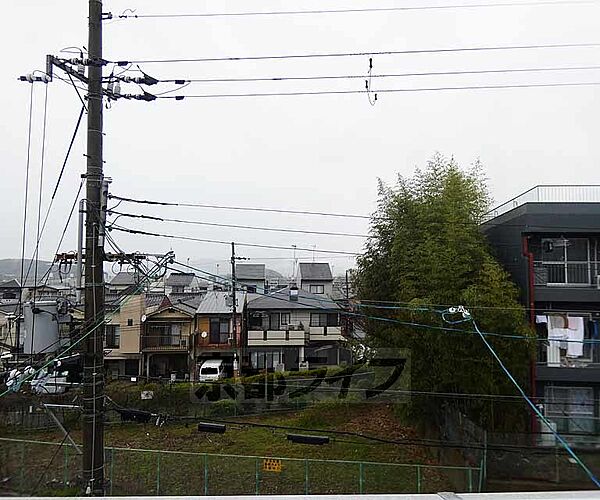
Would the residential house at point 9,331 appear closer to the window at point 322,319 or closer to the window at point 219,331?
the window at point 219,331

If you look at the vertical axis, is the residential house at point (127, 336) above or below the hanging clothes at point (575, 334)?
below

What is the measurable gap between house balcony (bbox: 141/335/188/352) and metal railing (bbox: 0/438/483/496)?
25.0ft

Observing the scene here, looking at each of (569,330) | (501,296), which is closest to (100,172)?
(501,296)

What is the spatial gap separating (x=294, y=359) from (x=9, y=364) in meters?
11.6

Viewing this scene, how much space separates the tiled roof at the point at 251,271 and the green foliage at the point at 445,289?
12.8 meters

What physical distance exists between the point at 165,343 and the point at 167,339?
14cm

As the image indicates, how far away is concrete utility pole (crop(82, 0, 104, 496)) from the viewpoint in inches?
162

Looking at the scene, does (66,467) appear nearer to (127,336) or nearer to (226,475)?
(226,475)

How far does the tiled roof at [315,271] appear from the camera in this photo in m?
19.9

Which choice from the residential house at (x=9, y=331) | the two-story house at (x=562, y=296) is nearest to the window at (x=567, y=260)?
the two-story house at (x=562, y=296)

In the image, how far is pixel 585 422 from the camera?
8312 mm

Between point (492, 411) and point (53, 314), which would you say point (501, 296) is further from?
point (53, 314)

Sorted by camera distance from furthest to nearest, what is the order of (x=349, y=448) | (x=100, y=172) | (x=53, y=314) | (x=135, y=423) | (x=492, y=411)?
(x=135, y=423) → (x=349, y=448) → (x=492, y=411) → (x=53, y=314) → (x=100, y=172)

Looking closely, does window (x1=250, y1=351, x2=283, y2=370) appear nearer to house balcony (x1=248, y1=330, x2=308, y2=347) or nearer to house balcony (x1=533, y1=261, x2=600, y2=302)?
house balcony (x1=248, y1=330, x2=308, y2=347)
